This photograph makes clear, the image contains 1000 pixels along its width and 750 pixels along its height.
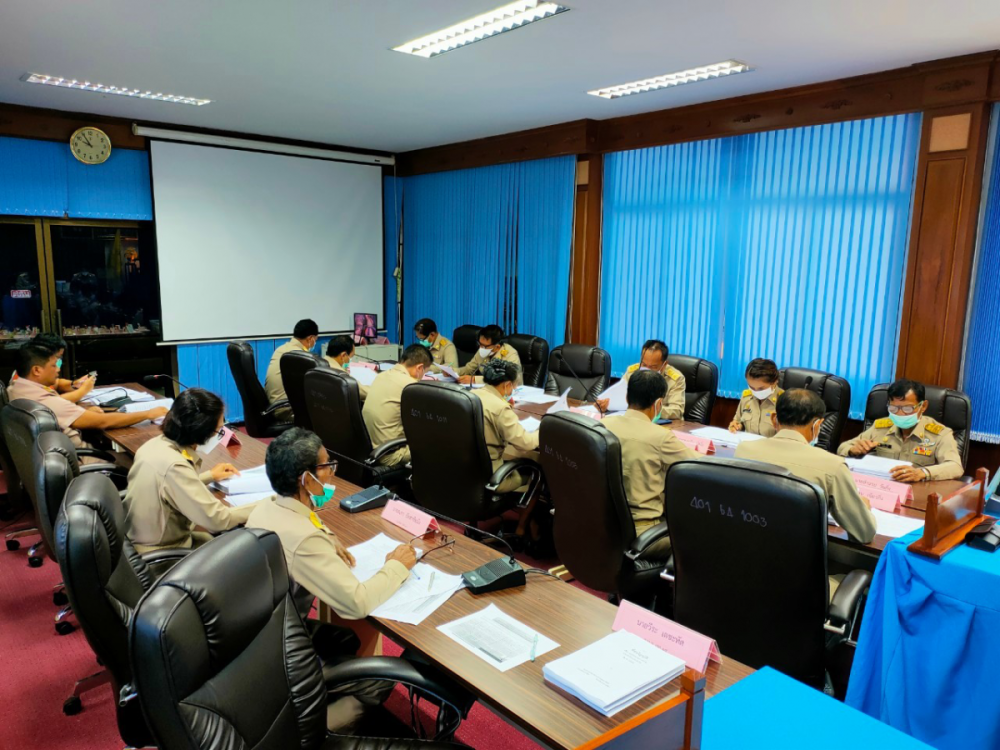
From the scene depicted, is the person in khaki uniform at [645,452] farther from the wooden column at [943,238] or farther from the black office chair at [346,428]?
the wooden column at [943,238]

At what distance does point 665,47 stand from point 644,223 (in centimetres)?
199

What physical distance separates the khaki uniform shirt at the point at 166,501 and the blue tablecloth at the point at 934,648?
2103mm

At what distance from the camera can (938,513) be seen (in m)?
1.94

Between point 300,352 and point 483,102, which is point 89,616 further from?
point 483,102

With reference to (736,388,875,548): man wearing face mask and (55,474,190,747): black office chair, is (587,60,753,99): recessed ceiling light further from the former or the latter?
(55,474,190,747): black office chair

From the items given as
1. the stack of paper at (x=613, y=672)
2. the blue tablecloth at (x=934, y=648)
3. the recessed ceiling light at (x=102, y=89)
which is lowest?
the blue tablecloth at (x=934, y=648)

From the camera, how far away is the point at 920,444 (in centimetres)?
333

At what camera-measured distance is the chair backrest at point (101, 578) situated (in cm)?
164

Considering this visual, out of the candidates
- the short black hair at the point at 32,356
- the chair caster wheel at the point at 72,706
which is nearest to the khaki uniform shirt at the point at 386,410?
the short black hair at the point at 32,356

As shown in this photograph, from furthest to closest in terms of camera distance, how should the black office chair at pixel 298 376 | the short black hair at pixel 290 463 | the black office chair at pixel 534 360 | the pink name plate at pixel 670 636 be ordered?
the black office chair at pixel 534 360 → the black office chair at pixel 298 376 → the short black hair at pixel 290 463 → the pink name plate at pixel 670 636

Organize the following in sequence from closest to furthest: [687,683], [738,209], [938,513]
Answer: [687,683] < [938,513] < [738,209]

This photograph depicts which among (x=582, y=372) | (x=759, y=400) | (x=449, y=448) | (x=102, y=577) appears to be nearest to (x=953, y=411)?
(x=759, y=400)

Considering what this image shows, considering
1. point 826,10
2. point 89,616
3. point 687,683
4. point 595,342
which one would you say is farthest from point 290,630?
point 595,342

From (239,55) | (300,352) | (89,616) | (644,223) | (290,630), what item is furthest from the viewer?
(644,223)
